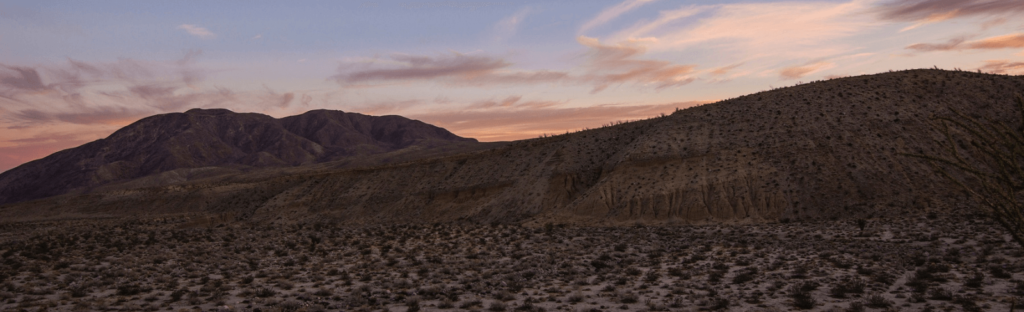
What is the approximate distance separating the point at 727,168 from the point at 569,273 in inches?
890

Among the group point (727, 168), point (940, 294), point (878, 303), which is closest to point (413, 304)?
point (878, 303)

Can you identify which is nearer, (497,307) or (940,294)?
(940,294)

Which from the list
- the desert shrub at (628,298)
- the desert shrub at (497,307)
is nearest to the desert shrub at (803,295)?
the desert shrub at (628,298)

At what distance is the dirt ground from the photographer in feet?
43.5

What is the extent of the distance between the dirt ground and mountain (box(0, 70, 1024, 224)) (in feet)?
15.3

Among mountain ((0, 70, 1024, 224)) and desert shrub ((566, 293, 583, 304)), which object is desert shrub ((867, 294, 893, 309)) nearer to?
desert shrub ((566, 293, 583, 304))

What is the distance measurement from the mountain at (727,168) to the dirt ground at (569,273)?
4.67 meters

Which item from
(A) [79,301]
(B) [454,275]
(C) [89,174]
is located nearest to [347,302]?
(B) [454,275]

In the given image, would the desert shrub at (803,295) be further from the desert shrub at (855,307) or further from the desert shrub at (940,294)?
the desert shrub at (940,294)

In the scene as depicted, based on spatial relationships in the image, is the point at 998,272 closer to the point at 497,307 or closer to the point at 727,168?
the point at 497,307

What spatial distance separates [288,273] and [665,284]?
12.8 meters

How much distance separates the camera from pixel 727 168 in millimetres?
36344

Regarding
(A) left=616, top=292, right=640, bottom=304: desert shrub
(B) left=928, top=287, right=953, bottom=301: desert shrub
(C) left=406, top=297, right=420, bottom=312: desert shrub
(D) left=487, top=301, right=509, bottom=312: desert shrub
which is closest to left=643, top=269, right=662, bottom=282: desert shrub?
(A) left=616, top=292, right=640, bottom=304: desert shrub

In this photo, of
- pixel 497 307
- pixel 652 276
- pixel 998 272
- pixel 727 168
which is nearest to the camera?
pixel 497 307
